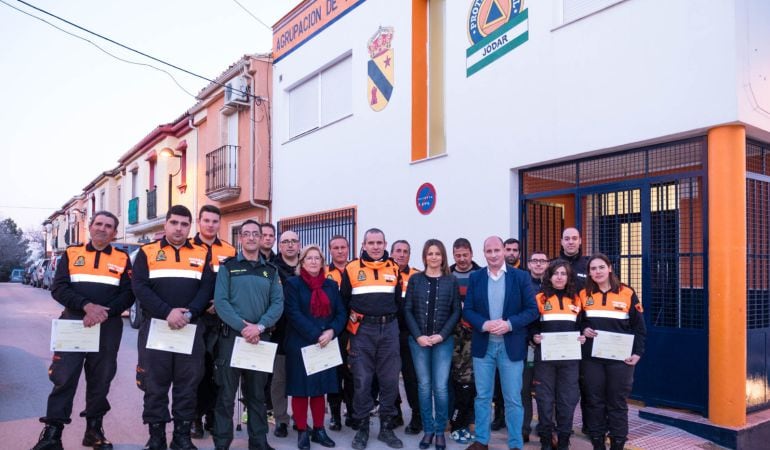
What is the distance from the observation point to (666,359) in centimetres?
614

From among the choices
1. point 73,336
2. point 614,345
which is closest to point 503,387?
point 614,345

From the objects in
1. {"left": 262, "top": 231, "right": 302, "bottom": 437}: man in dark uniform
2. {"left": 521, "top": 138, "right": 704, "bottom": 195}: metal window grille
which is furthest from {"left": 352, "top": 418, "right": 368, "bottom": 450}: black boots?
{"left": 521, "top": 138, "right": 704, "bottom": 195}: metal window grille

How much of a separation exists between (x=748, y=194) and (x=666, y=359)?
1.90m

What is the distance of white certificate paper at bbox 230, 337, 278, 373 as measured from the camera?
4.88 m

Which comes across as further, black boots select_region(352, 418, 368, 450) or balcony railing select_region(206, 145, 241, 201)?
balcony railing select_region(206, 145, 241, 201)

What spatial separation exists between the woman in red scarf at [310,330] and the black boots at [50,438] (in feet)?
6.13

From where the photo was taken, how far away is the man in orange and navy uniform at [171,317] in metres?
4.84

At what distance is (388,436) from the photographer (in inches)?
211

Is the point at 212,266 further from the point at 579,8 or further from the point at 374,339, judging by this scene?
the point at 579,8

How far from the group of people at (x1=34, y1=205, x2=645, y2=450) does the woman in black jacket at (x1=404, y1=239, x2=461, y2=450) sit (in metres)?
0.01

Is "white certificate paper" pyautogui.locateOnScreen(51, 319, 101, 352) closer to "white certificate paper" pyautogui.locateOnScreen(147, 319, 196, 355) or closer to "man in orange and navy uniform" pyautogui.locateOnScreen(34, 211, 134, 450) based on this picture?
"man in orange and navy uniform" pyautogui.locateOnScreen(34, 211, 134, 450)

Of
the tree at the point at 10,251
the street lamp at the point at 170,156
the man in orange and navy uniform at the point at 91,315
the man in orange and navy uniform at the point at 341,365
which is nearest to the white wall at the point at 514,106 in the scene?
the man in orange and navy uniform at the point at 341,365

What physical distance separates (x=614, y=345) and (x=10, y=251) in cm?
6736

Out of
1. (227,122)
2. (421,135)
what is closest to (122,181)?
(227,122)
